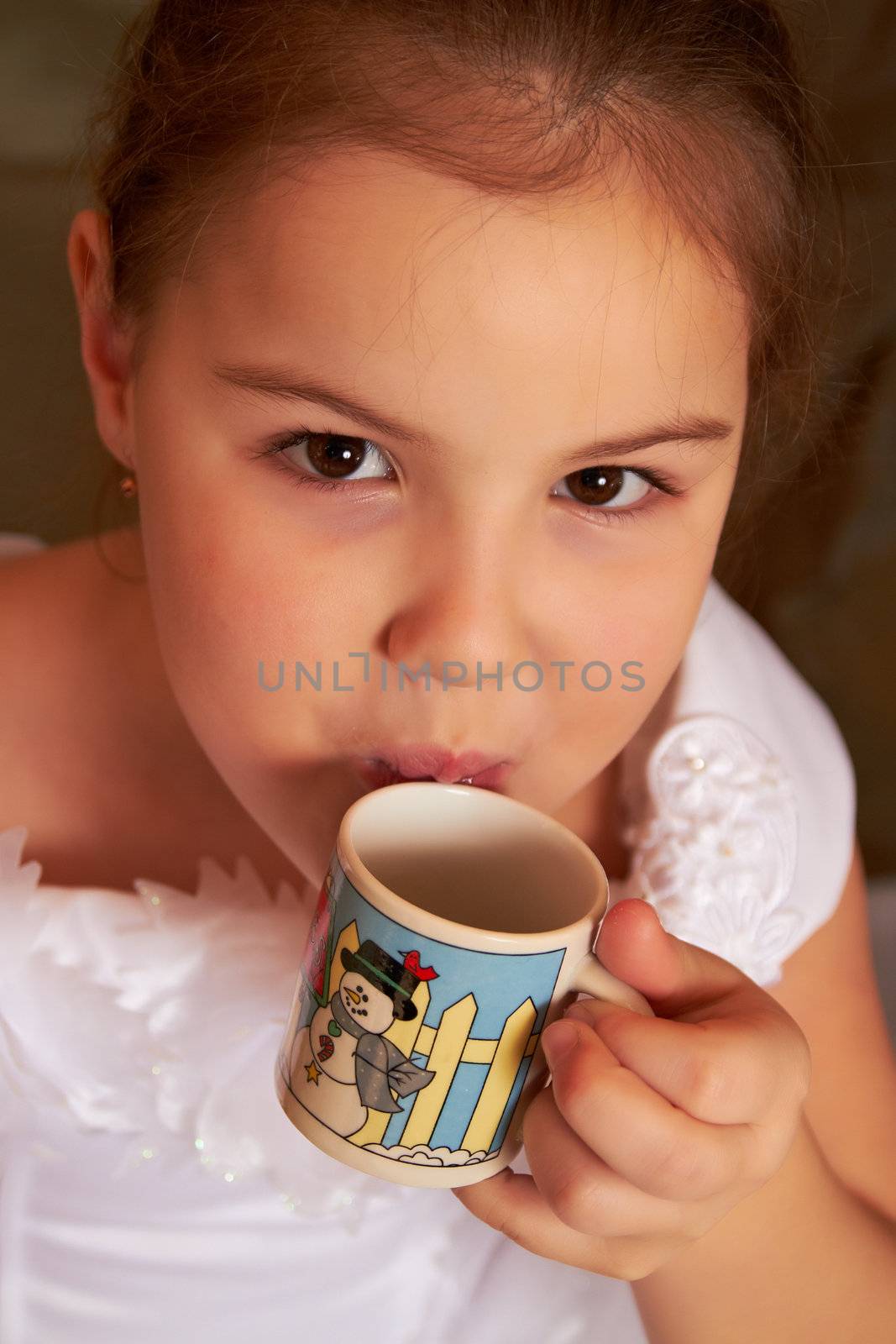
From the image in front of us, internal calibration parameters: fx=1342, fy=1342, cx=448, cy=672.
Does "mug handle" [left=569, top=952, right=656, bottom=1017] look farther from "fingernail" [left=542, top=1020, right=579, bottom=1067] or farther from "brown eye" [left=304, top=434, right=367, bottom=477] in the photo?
"brown eye" [left=304, top=434, right=367, bottom=477]

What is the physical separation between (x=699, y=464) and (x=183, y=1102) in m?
0.63

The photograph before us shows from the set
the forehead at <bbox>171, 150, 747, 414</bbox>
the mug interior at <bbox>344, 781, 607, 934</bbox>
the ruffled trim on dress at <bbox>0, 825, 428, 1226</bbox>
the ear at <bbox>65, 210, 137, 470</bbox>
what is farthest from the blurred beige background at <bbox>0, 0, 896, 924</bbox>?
the mug interior at <bbox>344, 781, 607, 934</bbox>

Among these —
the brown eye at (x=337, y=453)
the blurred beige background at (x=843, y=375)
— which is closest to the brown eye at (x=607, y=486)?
the brown eye at (x=337, y=453)

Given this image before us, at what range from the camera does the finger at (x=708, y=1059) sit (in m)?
0.67

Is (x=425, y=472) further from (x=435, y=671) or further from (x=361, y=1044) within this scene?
(x=361, y=1044)

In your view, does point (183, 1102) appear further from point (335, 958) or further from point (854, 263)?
point (854, 263)

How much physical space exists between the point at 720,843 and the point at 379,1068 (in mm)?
489

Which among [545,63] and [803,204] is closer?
[545,63]

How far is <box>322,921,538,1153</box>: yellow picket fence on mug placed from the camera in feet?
2.11

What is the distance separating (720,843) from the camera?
1079 mm

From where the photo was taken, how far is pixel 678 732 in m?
1.14

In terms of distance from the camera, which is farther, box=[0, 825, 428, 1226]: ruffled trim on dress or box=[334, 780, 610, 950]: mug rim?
box=[0, 825, 428, 1226]: ruffled trim on dress

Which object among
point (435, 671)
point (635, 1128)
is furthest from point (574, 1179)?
point (435, 671)

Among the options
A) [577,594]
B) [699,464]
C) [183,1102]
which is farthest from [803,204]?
[183,1102]
